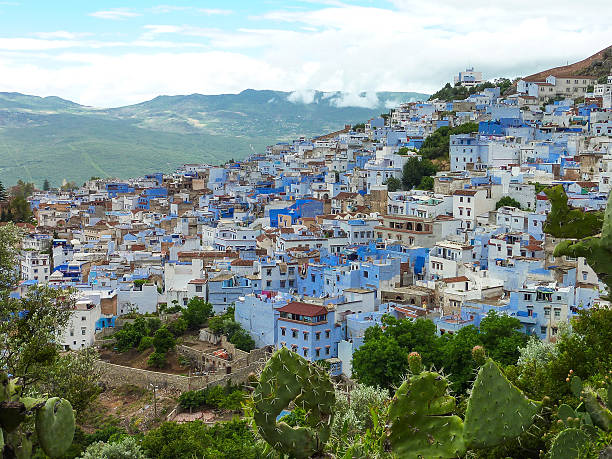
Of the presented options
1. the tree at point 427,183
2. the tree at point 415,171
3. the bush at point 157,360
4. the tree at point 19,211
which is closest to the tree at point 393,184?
the tree at point 415,171

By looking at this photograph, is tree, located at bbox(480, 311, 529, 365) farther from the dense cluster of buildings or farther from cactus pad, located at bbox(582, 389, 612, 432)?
cactus pad, located at bbox(582, 389, 612, 432)

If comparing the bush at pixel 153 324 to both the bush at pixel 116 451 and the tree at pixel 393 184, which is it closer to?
the bush at pixel 116 451

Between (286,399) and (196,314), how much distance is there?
22921 millimetres

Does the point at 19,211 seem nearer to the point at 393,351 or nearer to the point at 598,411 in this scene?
the point at 393,351

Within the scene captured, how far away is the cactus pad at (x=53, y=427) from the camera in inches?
244

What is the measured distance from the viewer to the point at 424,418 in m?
6.10

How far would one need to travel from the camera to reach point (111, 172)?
135125 millimetres

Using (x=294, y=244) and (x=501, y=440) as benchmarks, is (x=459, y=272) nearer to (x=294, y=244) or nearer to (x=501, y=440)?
(x=294, y=244)

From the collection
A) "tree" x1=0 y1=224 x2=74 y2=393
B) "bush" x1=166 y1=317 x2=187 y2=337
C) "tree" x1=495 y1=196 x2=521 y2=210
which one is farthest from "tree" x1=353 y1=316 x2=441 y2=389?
"tree" x1=495 y1=196 x2=521 y2=210

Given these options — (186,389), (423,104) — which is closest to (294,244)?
(186,389)

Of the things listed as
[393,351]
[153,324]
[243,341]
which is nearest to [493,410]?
[393,351]

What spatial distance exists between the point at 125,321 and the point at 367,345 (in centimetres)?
1311

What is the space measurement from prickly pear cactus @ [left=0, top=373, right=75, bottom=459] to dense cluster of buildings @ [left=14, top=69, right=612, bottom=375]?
4.25m

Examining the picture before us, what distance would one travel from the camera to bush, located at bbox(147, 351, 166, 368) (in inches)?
1022
